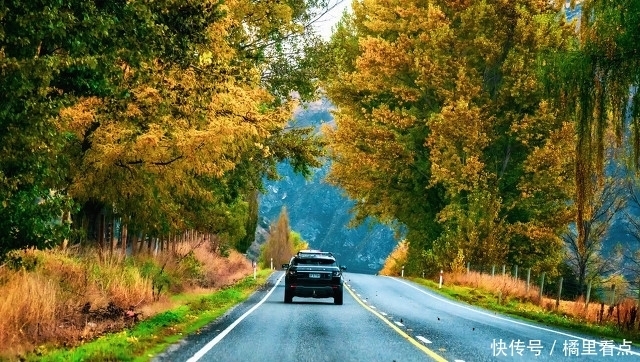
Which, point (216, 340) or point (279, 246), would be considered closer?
point (216, 340)

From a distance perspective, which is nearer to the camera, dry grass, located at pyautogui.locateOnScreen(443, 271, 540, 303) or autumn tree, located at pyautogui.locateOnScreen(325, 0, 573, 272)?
dry grass, located at pyautogui.locateOnScreen(443, 271, 540, 303)

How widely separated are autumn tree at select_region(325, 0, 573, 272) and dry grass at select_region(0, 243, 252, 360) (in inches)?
578

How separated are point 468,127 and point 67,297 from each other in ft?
72.8

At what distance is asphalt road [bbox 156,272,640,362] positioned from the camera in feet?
37.7

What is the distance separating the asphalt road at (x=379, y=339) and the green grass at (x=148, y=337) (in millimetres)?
378

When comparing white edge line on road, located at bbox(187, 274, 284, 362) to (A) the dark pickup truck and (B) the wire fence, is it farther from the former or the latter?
(B) the wire fence

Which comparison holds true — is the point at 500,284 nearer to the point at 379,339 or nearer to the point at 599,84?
the point at 599,84

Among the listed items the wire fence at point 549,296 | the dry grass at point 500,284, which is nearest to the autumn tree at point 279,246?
the wire fence at point 549,296

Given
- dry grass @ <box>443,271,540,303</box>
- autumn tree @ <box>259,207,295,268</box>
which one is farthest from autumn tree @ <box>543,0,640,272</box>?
autumn tree @ <box>259,207,295,268</box>

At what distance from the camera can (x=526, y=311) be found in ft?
77.5

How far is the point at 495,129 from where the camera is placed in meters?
36.9

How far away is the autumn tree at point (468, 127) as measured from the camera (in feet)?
110

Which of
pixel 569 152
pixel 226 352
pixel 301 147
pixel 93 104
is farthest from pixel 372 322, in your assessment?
pixel 569 152

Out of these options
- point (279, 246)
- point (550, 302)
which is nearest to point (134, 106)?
point (550, 302)
